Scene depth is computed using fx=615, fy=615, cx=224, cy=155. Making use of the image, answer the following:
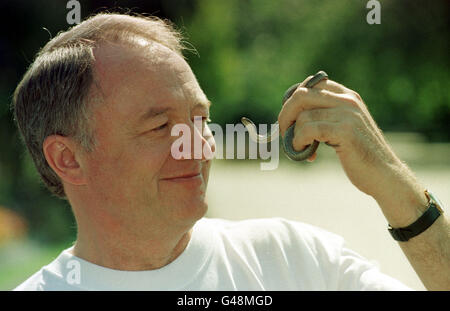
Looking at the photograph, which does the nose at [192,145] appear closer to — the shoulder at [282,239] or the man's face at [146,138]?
the man's face at [146,138]

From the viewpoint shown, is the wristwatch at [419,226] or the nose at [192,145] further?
the nose at [192,145]

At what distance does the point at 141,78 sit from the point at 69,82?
0.31m

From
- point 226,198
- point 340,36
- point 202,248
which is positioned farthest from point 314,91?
point 340,36

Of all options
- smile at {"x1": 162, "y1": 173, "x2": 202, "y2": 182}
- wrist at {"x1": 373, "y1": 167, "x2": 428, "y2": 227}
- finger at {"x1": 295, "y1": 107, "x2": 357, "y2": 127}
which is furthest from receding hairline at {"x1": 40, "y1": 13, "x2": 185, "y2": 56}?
wrist at {"x1": 373, "y1": 167, "x2": 428, "y2": 227}

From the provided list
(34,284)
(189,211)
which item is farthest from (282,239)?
(34,284)

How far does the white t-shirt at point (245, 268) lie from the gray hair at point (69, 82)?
19.7 inches

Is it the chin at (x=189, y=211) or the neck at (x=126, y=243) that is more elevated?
the chin at (x=189, y=211)

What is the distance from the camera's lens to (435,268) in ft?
6.31

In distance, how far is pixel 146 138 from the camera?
90.8 inches

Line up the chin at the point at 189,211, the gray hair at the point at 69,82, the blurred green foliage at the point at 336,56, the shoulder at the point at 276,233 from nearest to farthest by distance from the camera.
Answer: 1. the chin at the point at 189,211
2. the gray hair at the point at 69,82
3. the shoulder at the point at 276,233
4. the blurred green foliage at the point at 336,56

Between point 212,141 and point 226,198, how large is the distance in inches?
456

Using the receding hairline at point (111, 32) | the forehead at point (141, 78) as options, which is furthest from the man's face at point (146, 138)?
the receding hairline at point (111, 32)

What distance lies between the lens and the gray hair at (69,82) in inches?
93.6

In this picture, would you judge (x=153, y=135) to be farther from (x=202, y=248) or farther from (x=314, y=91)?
(x=314, y=91)
